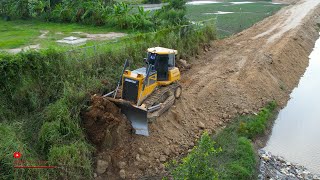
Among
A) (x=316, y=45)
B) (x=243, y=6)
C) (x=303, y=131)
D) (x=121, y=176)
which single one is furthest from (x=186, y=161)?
(x=243, y=6)

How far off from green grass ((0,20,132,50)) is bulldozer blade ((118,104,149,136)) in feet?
30.5

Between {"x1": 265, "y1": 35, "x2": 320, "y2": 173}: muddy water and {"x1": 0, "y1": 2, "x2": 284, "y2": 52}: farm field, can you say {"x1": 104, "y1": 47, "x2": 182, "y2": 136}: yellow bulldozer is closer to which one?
{"x1": 0, "y1": 2, "x2": 284, "y2": 52}: farm field

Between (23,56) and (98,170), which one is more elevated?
(23,56)

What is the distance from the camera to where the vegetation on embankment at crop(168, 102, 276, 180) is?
8547mm

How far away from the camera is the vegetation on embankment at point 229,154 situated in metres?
8.55

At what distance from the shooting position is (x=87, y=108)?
520 inches

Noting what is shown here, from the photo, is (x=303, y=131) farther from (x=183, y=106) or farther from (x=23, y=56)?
(x=23, y=56)

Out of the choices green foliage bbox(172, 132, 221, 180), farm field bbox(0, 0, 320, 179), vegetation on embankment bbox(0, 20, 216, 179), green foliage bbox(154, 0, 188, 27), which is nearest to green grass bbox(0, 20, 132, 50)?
farm field bbox(0, 0, 320, 179)

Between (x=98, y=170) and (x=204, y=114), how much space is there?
238 inches

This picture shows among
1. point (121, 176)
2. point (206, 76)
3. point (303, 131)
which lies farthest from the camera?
point (206, 76)

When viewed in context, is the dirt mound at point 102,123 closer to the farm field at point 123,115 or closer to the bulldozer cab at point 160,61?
the farm field at point 123,115

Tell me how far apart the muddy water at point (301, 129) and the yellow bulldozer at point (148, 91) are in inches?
195

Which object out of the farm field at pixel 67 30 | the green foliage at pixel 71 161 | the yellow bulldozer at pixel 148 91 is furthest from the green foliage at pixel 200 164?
the farm field at pixel 67 30

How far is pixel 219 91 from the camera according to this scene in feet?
60.2
